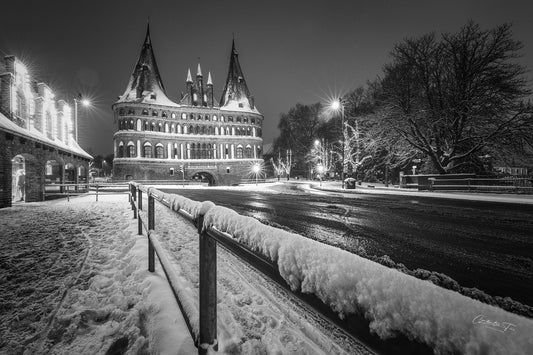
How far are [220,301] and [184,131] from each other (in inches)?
2191

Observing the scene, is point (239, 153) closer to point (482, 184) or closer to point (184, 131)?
point (184, 131)

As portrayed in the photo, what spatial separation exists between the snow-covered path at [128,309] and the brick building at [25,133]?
10164mm

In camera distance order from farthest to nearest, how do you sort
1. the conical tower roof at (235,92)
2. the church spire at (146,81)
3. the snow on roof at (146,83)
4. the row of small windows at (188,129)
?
the conical tower roof at (235,92) < the church spire at (146,81) < the snow on roof at (146,83) < the row of small windows at (188,129)

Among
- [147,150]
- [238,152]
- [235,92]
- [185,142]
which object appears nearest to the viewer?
[147,150]

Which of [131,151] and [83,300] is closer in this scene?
[83,300]

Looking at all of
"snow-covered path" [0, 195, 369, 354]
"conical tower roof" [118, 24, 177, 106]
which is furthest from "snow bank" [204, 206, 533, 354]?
"conical tower roof" [118, 24, 177, 106]

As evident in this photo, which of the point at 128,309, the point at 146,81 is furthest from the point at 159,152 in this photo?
the point at 128,309

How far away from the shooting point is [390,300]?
26.2 inches

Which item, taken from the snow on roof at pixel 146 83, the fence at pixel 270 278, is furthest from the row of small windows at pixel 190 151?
the fence at pixel 270 278

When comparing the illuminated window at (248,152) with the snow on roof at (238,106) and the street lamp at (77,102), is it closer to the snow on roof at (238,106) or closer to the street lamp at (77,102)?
the snow on roof at (238,106)

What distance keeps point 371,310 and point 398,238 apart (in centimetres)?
585

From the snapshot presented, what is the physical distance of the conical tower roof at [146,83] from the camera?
52594mm

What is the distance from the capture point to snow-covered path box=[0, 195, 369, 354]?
95.4 inches

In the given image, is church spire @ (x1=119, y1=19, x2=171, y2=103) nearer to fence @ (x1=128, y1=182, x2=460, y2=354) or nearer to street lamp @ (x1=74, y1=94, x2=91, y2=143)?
street lamp @ (x1=74, y1=94, x2=91, y2=143)
